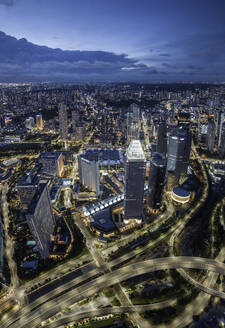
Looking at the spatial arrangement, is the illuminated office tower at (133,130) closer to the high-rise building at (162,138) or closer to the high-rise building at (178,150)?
the high-rise building at (162,138)

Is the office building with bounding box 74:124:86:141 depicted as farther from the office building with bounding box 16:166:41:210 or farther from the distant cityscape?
the office building with bounding box 16:166:41:210

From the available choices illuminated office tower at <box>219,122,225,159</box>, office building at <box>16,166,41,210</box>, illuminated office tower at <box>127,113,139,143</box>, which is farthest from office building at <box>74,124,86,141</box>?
illuminated office tower at <box>219,122,225,159</box>

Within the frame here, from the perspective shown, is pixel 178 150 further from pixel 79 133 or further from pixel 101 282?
pixel 79 133

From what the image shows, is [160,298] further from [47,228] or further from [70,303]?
[47,228]

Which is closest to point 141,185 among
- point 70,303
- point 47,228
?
point 47,228

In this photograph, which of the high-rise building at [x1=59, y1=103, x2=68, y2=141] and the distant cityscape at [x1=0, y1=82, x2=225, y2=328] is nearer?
the distant cityscape at [x1=0, y1=82, x2=225, y2=328]

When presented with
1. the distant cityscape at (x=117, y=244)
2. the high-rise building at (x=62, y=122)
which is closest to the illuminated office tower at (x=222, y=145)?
the distant cityscape at (x=117, y=244)

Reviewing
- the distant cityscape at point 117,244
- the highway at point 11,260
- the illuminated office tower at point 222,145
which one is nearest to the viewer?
the distant cityscape at point 117,244

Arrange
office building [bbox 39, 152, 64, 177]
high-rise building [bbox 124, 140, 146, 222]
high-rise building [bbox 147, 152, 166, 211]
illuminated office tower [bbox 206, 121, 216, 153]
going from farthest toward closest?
illuminated office tower [bbox 206, 121, 216, 153] < office building [bbox 39, 152, 64, 177] < high-rise building [bbox 147, 152, 166, 211] < high-rise building [bbox 124, 140, 146, 222]

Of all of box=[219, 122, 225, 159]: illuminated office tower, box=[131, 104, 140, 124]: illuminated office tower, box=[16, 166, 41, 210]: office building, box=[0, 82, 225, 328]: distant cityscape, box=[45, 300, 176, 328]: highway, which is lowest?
box=[45, 300, 176, 328]: highway
